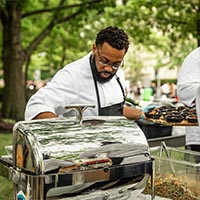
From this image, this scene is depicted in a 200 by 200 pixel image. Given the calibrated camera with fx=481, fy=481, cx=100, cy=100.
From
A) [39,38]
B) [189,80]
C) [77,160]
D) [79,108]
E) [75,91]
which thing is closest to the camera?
[77,160]

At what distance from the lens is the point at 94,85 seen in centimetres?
208

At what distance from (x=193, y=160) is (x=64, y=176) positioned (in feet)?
2.42

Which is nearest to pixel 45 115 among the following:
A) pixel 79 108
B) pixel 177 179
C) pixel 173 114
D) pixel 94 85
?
pixel 79 108

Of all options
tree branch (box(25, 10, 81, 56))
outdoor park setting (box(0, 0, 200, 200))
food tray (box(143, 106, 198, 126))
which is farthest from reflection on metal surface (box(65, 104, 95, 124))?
tree branch (box(25, 10, 81, 56))

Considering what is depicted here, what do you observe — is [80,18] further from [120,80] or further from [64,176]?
[64,176]

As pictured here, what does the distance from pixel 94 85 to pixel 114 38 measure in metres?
0.30

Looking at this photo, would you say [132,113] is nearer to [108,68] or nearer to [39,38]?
[108,68]

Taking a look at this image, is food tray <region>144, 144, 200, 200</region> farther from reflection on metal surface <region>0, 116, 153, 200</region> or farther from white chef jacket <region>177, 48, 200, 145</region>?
white chef jacket <region>177, 48, 200, 145</region>

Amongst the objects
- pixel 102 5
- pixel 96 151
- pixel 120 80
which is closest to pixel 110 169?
pixel 96 151

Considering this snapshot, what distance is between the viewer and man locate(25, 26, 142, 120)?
186 centimetres

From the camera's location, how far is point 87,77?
81.8 inches

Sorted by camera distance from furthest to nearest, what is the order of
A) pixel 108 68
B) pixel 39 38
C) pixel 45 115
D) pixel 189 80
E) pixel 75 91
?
pixel 39 38
pixel 189 80
pixel 75 91
pixel 108 68
pixel 45 115

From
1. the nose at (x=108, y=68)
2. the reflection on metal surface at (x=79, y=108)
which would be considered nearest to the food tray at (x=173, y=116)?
the nose at (x=108, y=68)

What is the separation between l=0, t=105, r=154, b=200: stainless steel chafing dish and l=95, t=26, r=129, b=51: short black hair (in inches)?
13.0
